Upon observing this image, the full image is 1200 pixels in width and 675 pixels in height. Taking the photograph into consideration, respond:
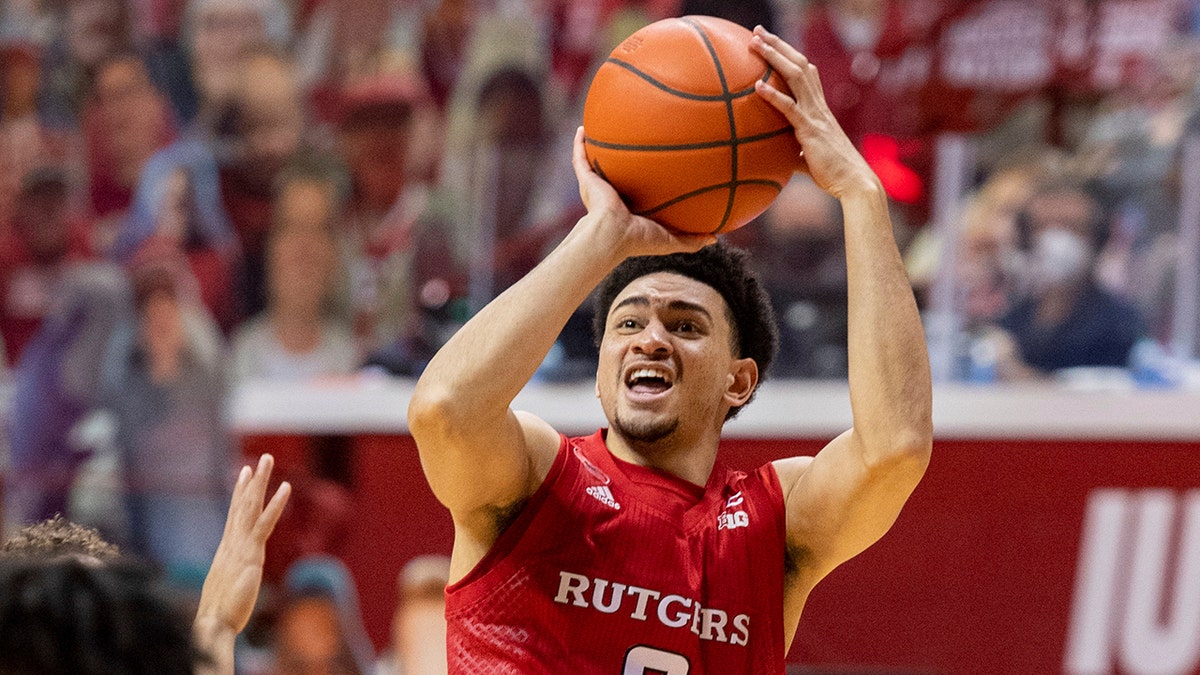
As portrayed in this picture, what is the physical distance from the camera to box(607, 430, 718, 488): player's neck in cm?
361

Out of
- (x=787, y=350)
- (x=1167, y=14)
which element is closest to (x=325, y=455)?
(x=787, y=350)

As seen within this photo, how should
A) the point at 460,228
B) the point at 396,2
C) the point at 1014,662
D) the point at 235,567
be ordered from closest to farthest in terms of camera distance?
the point at 235,567 < the point at 1014,662 < the point at 460,228 < the point at 396,2

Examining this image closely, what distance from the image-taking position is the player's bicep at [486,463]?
10.0 ft

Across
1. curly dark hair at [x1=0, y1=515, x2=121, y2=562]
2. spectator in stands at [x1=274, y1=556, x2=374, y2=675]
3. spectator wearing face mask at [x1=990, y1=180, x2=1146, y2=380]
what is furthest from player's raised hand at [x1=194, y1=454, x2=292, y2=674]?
spectator wearing face mask at [x1=990, y1=180, x2=1146, y2=380]

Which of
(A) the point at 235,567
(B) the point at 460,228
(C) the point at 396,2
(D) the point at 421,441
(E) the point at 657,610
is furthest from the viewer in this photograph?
(C) the point at 396,2

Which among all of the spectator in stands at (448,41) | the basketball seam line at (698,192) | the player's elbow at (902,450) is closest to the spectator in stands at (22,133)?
the spectator in stands at (448,41)

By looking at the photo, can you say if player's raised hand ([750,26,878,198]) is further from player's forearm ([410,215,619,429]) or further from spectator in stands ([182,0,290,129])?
spectator in stands ([182,0,290,129])

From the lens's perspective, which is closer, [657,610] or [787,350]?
[657,610]

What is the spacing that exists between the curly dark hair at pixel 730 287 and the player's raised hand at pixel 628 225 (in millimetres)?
230

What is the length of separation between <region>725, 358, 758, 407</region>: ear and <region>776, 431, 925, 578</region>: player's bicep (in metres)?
0.24

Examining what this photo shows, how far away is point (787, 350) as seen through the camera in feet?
24.0

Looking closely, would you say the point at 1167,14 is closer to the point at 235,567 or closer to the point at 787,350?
the point at 787,350

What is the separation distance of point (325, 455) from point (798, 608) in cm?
447

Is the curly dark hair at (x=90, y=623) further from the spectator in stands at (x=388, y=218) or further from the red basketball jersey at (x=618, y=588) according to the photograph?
the spectator in stands at (x=388, y=218)
